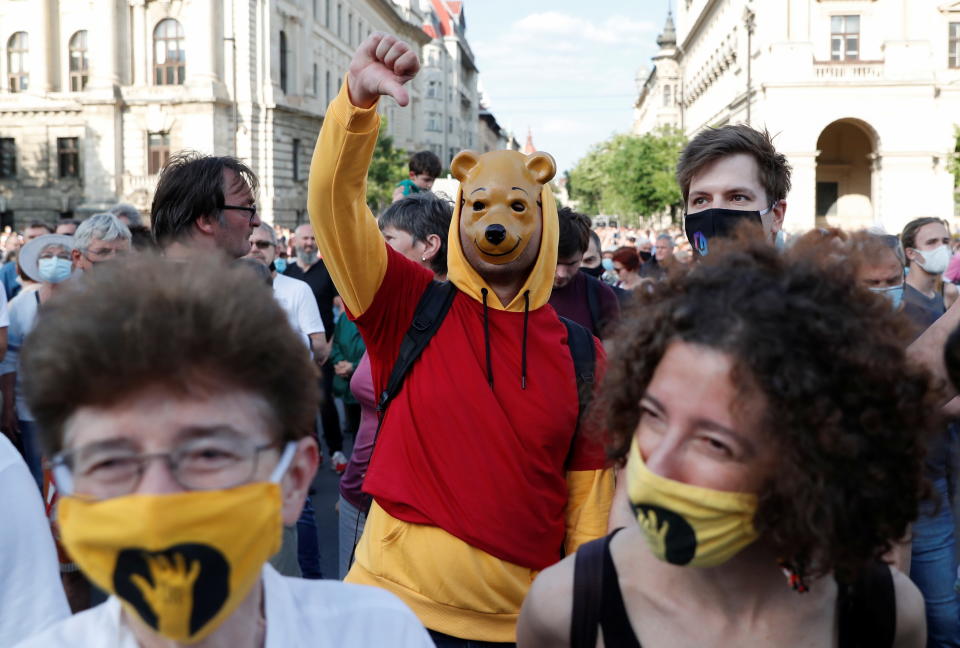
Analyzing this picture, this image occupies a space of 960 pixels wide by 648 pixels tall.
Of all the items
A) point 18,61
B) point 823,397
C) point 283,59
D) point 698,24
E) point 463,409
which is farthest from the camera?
point 698,24

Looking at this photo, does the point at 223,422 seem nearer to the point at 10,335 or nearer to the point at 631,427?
the point at 631,427

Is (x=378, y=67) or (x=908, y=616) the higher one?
(x=378, y=67)

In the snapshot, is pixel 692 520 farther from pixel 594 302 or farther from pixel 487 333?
pixel 594 302

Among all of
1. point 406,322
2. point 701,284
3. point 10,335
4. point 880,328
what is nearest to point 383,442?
point 406,322

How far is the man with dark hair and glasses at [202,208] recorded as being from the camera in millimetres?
3967

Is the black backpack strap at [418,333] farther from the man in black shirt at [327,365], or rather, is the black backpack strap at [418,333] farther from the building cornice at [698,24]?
the building cornice at [698,24]

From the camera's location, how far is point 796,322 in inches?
71.7

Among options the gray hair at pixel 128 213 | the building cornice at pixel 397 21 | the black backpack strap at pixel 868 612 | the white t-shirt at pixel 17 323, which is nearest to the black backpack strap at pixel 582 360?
the black backpack strap at pixel 868 612

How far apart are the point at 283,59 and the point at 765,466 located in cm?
4876

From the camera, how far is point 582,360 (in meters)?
3.22

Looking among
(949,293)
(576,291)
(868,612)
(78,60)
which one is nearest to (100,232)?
(576,291)

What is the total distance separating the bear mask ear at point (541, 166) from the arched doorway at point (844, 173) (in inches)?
1879

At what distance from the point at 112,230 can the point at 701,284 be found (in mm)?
4611

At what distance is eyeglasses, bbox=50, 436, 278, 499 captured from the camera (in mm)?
1604
